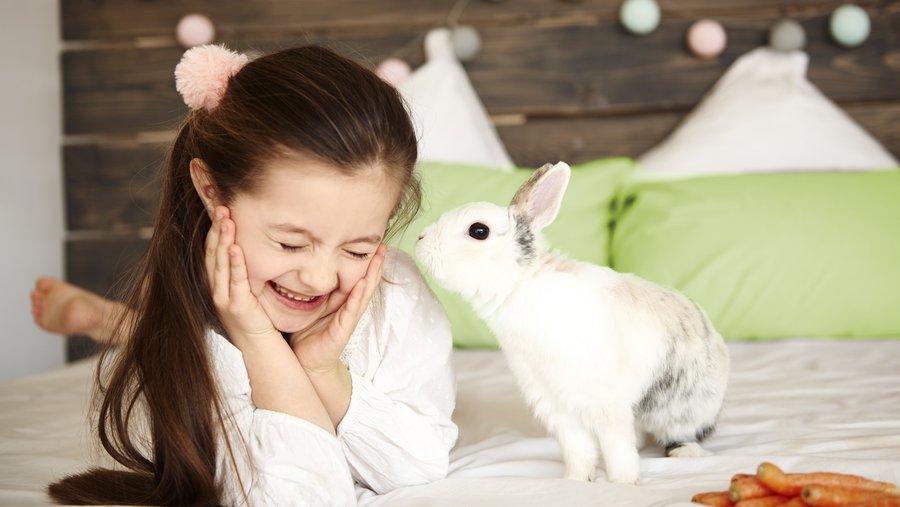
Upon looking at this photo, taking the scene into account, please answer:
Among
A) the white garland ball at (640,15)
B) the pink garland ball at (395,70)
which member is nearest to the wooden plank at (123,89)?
the pink garland ball at (395,70)

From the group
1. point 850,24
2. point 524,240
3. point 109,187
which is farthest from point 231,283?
point 850,24

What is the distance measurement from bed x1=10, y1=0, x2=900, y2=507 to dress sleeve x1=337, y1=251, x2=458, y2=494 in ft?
0.14

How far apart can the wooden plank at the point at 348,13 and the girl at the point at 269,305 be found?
137 centimetres

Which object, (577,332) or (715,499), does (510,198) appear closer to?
(577,332)

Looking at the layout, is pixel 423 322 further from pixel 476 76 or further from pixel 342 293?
pixel 476 76

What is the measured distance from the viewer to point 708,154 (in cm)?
200

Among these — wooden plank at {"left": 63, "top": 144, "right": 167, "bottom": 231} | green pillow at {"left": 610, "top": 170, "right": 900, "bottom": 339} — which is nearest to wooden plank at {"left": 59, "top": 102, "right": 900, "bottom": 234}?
wooden plank at {"left": 63, "top": 144, "right": 167, "bottom": 231}

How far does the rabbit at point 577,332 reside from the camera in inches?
37.4

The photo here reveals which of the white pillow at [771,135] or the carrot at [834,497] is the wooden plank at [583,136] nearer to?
the white pillow at [771,135]

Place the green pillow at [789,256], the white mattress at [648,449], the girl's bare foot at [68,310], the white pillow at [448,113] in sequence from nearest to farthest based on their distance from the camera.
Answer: the white mattress at [648,449], the green pillow at [789,256], the girl's bare foot at [68,310], the white pillow at [448,113]

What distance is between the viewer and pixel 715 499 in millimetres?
816

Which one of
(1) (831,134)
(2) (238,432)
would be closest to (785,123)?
(1) (831,134)

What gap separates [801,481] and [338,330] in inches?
20.2

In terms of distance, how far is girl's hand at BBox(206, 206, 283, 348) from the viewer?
924 millimetres
